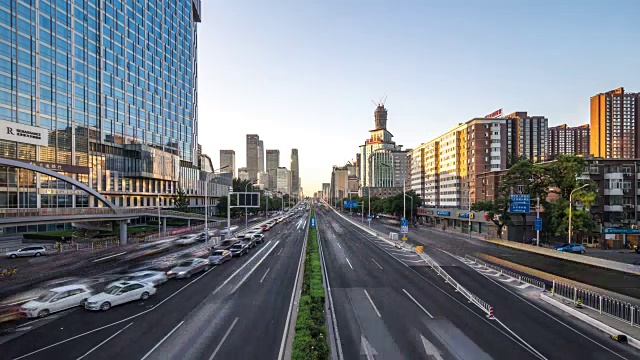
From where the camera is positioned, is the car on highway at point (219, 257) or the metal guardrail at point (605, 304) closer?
the metal guardrail at point (605, 304)

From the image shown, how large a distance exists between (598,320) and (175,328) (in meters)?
24.4

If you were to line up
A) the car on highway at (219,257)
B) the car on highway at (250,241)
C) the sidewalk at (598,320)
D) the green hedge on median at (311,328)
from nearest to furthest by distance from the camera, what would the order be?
the green hedge on median at (311,328), the sidewalk at (598,320), the car on highway at (219,257), the car on highway at (250,241)

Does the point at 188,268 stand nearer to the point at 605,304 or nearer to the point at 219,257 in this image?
the point at 219,257

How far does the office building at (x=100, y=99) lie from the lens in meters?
59.9

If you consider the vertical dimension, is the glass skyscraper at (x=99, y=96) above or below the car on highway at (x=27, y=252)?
above

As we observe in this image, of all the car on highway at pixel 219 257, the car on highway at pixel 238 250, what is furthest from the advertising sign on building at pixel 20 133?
the car on highway at pixel 219 257

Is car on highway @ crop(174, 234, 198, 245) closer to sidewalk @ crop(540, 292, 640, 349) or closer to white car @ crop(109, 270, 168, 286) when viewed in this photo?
white car @ crop(109, 270, 168, 286)

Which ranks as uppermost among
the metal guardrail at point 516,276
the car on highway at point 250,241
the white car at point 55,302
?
the white car at point 55,302

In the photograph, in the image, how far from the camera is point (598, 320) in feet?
62.7

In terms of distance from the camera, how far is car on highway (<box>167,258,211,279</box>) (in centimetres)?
2986

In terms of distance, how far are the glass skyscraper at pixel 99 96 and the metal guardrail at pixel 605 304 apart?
2775 inches

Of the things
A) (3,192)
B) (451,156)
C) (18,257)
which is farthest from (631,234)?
(3,192)

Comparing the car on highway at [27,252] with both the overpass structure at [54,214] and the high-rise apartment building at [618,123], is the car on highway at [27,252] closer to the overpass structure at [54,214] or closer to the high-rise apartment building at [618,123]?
the overpass structure at [54,214]

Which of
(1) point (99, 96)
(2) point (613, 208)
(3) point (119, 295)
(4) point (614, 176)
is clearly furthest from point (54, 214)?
(4) point (614, 176)
